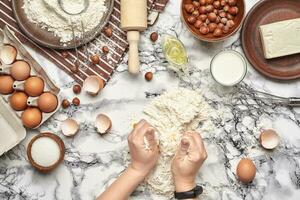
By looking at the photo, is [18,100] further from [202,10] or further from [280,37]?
[280,37]

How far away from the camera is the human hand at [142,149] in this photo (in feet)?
4.85

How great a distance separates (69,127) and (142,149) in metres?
0.21

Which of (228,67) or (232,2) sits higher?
(232,2)

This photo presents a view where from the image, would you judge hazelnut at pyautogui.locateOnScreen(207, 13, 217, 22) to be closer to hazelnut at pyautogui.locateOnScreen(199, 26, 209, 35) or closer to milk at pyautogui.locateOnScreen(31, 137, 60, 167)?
hazelnut at pyautogui.locateOnScreen(199, 26, 209, 35)

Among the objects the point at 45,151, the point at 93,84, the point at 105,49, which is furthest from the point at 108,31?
the point at 45,151

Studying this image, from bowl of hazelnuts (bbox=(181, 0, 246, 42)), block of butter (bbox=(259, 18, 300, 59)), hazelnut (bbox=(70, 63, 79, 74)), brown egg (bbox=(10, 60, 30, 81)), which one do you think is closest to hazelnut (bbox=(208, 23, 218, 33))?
bowl of hazelnuts (bbox=(181, 0, 246, 42))

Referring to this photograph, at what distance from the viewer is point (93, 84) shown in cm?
153

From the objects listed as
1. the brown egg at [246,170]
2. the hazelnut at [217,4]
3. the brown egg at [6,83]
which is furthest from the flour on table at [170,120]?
the brown egg at [6,83]

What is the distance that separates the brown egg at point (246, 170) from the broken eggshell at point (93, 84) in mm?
430

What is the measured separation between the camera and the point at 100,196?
1499mm

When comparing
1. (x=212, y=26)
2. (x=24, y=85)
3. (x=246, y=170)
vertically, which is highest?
(x=212, y=26)

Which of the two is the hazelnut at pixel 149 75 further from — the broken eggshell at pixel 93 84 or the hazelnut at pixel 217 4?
the hazelnut at pixel 217 4

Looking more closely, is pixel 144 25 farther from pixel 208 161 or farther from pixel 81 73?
pixel 208 161

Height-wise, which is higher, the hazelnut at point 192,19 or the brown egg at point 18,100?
the hazelnut at point 192,19
